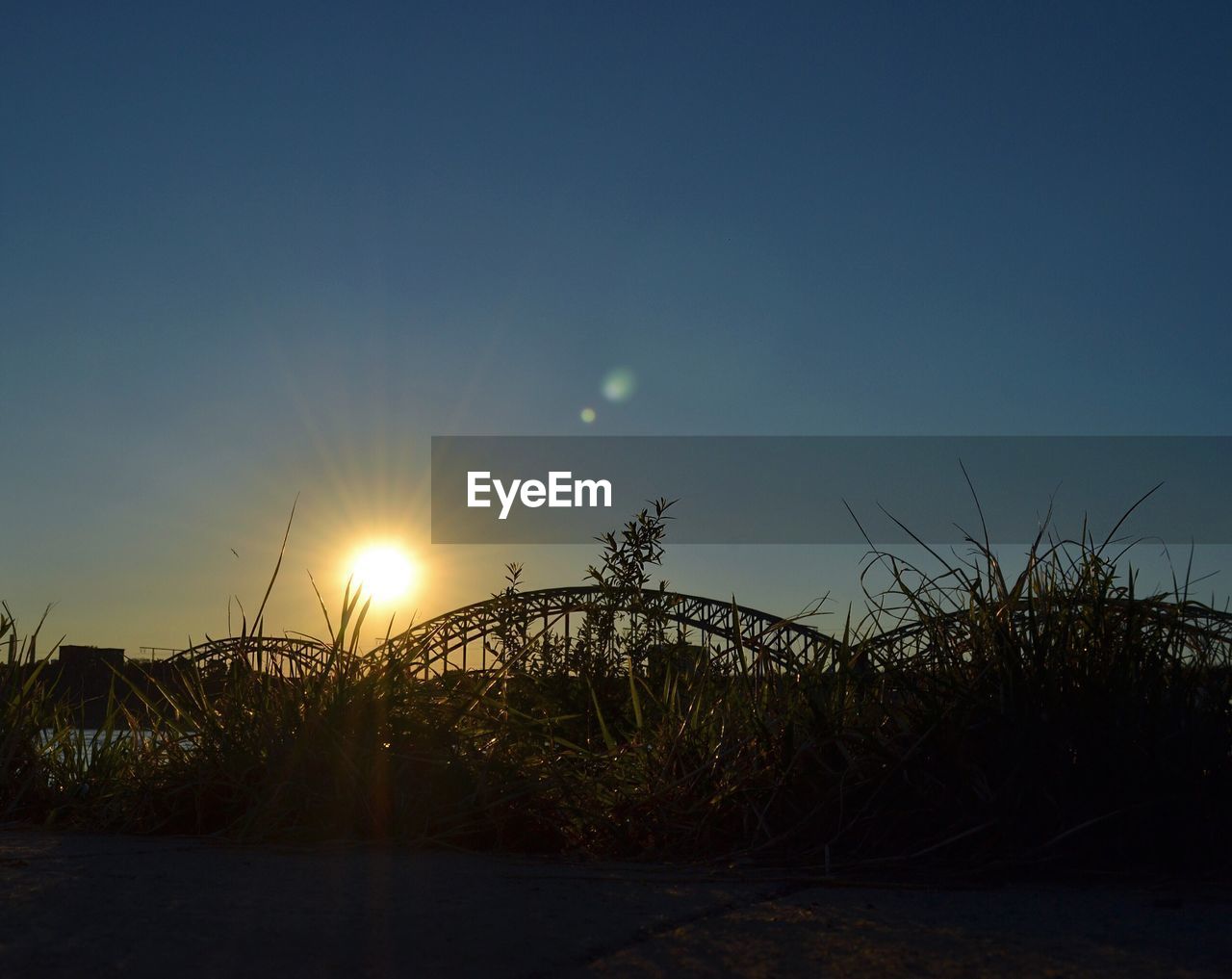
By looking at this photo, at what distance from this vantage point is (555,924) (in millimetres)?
1565

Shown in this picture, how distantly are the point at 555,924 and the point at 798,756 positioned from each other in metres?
1.07

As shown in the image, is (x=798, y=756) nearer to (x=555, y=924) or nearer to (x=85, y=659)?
(x=555, y=924)

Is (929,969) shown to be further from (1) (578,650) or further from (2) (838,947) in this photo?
(1) (578,650)

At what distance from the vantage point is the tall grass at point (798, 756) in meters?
2.30

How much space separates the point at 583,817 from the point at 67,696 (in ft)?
7.88

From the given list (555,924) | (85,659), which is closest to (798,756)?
(555,924)

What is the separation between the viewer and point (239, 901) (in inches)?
67.2

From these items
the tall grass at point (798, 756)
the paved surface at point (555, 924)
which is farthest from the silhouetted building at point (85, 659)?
the paved surface at point (555, 924)

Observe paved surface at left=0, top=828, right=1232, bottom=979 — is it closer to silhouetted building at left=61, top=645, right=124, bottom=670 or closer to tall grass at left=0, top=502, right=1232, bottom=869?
tall grass at left=0, top=502, right=1232, bottom=869

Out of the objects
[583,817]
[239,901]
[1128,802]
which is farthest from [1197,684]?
[239,901]

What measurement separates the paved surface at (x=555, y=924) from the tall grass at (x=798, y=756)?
0.33 meters

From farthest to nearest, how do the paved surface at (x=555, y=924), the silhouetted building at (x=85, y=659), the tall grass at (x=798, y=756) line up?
the silhouetted building at (x=85, y=659) → the tall grass at (x=798, y=756) → the paved surface at (x=555, y=924)

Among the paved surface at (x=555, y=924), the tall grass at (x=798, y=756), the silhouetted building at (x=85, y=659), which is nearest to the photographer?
the paved surface at (x=555, y=924)

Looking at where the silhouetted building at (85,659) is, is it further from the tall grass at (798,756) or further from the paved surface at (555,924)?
the paved surface at (555,924)
